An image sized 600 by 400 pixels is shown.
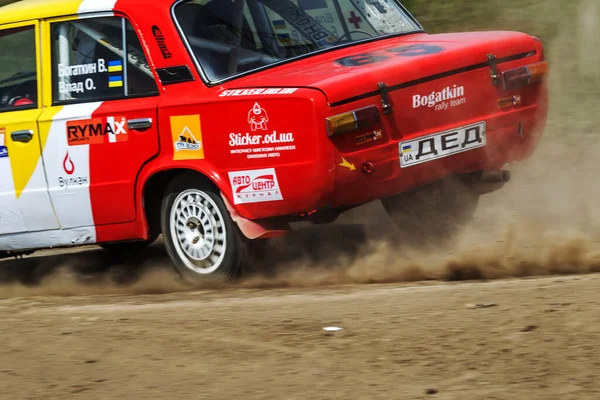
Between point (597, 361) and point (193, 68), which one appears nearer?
point (597, 361)

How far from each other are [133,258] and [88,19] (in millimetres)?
2406

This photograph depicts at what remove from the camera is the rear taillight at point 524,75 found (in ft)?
20.9

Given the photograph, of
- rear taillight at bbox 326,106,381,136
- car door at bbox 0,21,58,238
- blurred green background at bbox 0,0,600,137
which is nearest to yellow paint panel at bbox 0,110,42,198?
car door at bbox 0,21,58,238

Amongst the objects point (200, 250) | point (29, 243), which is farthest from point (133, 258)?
point (200, 250)

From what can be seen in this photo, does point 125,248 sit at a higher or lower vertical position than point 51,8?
lower

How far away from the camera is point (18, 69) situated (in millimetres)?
7094

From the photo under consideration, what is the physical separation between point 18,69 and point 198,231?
176 centimetres

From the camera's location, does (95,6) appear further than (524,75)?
Yes

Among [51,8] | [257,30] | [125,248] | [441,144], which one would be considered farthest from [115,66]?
[125,248]

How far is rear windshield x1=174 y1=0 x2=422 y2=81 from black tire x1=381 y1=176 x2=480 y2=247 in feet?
3.60

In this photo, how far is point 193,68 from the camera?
6.27m

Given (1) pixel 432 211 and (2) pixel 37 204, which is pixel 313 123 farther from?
(2) pixel 37 204

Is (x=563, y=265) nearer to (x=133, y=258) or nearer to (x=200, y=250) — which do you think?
(x=200, y=250)

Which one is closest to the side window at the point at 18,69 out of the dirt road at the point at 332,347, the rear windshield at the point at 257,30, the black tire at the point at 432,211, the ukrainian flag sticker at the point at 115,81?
the ukrainian flag sticker at the point at 115,81
